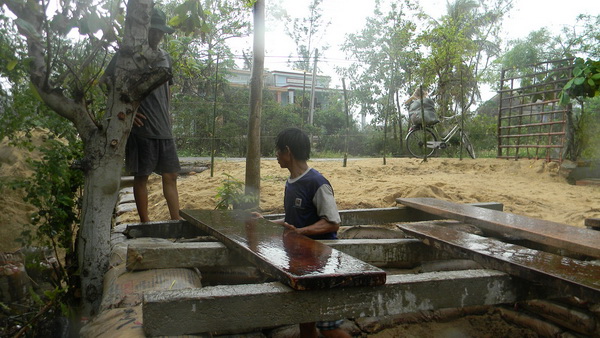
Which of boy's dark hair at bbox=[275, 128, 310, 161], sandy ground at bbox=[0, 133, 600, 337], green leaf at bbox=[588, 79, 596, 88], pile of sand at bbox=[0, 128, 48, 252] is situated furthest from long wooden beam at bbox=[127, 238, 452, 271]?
green leaf at bbox=[588, 79, 596, 88]

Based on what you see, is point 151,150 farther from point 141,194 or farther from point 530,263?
point 530,263

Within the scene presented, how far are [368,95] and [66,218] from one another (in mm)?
18440

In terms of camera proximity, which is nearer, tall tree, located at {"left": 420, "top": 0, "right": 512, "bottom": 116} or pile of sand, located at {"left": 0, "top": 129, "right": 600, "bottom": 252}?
pile of sand, located at {"left": 0, "top": 129, "right": 600, "bottom": 252}

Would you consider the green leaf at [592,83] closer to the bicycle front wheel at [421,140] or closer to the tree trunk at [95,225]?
the bicycle front wheel at [421,140]

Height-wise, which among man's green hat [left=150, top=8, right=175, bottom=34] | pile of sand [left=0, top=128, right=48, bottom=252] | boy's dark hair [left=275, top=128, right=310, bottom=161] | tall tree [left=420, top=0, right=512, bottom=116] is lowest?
pile of sand [left=0, top=128, right=48, bottom=252]

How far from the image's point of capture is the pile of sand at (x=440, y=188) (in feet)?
17.4

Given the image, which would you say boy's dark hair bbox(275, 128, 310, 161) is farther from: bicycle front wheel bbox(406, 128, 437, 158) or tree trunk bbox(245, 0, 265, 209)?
bicycle front wheel bbox(406, 128, 437, 158)

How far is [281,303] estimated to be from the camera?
1672 mm

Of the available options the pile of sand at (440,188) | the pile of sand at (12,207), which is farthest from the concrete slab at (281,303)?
the pile of sand at (12,207)

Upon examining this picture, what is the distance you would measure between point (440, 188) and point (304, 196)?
154 inches

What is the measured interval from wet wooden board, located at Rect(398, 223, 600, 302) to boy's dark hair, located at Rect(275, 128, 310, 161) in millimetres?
861

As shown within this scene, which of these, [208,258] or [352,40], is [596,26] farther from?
[208,258]

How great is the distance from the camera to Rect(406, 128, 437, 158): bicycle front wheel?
34.2 feet

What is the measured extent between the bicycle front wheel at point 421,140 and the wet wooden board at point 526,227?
648cm
